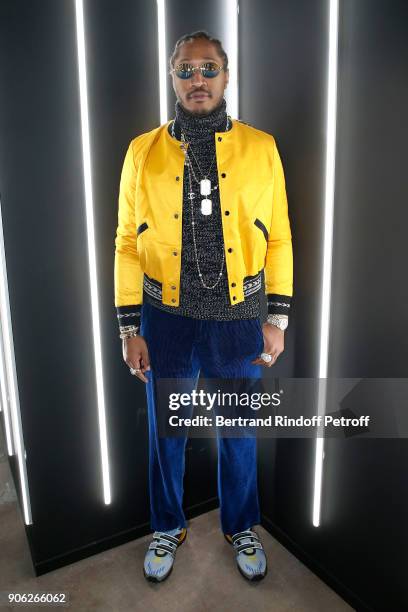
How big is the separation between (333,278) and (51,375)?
3.44 ft

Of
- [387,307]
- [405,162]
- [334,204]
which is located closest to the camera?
[405,162]

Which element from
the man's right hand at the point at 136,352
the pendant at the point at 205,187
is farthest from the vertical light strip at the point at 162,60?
the man's right hand at the point at 136,352

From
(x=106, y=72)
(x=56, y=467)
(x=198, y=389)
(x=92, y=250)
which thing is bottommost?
(x=56, y=467)

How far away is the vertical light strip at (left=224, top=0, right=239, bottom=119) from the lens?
1.89 meters

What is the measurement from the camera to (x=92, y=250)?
182 cm

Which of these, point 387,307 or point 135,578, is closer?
point 387,307

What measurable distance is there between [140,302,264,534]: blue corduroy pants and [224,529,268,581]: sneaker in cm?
4

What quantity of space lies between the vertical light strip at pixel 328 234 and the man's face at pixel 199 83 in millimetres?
330

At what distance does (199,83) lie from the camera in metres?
1.50

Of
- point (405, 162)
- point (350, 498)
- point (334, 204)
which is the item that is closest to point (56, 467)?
point (350, 498)

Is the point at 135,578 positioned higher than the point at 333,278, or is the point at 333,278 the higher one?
the point at 333,278

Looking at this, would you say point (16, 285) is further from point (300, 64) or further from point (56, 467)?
point (300, 64)

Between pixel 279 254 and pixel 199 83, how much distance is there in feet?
1.89

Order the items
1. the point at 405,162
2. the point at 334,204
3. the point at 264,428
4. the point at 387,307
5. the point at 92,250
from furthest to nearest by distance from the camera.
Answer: the point at 264,428
the point at 92,250
the point at 334,204
the point at 387,307
the point at 405,162
